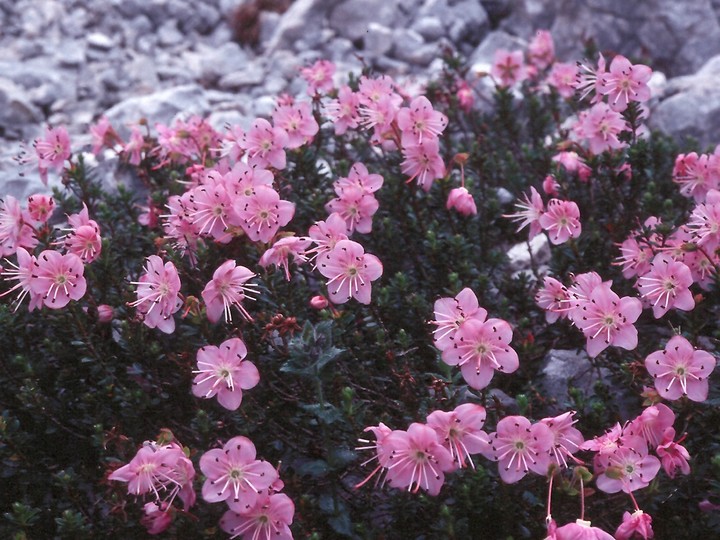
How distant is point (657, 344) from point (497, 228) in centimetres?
104

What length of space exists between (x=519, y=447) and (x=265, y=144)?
168 cm

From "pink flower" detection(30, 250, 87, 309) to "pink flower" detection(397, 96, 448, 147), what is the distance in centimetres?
140

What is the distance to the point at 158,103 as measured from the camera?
5.92 m

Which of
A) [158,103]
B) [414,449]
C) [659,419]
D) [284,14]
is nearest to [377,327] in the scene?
[414,449]

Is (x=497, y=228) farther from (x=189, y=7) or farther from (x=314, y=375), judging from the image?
(x=189, y=7)

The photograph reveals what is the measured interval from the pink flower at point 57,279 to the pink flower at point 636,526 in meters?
1.91

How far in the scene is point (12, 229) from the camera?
2922 mm

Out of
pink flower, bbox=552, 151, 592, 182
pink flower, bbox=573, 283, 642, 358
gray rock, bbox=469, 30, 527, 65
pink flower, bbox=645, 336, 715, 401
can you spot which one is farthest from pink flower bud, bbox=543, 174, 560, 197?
gray rock, bbox=469, 30, 527, 65

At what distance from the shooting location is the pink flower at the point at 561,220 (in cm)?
305

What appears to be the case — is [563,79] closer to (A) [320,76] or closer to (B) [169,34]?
(A) [320,76]

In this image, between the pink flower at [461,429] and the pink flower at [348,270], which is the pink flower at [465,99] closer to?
the pink flower at [348,270]

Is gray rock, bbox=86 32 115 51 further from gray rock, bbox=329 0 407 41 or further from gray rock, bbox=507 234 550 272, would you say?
gray rock, bbox=507 234 550 272

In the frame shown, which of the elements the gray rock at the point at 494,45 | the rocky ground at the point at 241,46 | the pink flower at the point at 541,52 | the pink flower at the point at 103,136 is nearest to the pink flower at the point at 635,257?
the pink flower at the point at 103,136

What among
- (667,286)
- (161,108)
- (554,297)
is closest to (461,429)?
(554,297)
